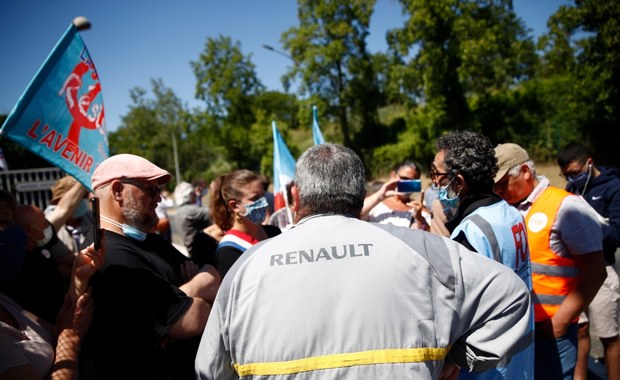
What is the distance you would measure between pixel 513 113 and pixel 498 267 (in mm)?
22831

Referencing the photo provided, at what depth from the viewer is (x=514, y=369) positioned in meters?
1.51

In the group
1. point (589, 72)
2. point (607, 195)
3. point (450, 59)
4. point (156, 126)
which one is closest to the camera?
point (607, 195)

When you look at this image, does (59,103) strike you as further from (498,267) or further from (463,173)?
(498,267)

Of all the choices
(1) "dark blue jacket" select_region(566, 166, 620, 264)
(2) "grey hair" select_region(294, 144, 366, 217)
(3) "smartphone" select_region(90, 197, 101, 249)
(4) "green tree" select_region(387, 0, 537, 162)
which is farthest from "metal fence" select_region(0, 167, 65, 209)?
(4) "green tree" select_region(387, 0, 537, 162)

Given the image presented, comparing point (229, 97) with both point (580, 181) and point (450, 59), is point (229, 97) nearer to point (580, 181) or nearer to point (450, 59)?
point (450, 59)

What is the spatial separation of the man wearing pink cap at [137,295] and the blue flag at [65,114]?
2.40ft

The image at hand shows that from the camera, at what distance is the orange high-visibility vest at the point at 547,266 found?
2.57m

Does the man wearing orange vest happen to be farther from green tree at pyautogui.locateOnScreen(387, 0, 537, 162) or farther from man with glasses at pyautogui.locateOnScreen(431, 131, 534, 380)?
green tree at pyautogui.locateOnScreen(387, 0, 537, 162)

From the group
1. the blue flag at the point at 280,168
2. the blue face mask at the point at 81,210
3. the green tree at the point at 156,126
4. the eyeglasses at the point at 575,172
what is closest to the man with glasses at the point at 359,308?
the eyeglasses at the point at 575,172

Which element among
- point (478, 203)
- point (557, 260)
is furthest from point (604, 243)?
point (478, 203)

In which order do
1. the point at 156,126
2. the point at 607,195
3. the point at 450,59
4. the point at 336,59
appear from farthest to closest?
the point at 156,126 → the point at 336,59 → the point at 450,59 → the point at 607,195

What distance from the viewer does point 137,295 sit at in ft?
6.39

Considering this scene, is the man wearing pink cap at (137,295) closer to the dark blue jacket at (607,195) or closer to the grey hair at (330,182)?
the grey hair at (330,182)

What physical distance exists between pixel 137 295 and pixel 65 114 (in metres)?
1.60
